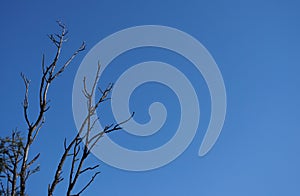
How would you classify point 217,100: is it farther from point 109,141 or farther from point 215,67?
point 109,141

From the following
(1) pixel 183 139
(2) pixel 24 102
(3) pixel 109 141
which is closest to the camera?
(2) pixel 24 102

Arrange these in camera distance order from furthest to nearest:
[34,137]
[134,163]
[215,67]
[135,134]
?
[215,67] < [135,134] < [134,163] < [34,137]

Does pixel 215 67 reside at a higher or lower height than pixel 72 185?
higher

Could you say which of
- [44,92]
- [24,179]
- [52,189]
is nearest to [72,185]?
[52,189]

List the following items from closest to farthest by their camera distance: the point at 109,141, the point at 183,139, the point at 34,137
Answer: the point at 34,137 → the point at 109,141 → the point at 183,139

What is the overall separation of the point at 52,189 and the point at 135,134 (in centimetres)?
497

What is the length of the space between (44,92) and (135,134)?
15.0 feet

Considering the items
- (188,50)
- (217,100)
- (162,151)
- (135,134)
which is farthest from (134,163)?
(188,50)

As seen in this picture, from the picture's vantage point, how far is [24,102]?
411 centimetres

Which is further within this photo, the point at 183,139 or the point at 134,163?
the point at 183,139

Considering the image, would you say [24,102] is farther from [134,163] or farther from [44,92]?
[134,163]

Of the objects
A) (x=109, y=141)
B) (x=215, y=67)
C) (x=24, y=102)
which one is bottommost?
(x=24, y=102)

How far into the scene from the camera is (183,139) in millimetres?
9227

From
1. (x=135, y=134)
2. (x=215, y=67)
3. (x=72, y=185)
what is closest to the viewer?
(x=72, y=185)
